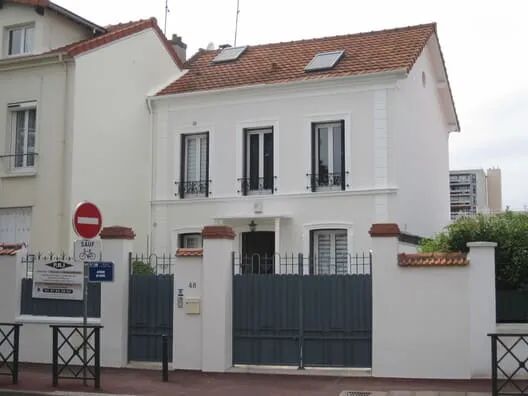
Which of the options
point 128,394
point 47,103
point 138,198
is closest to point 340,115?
point 138,198

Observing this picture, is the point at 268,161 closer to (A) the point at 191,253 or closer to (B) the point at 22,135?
(B) the point at 22,135

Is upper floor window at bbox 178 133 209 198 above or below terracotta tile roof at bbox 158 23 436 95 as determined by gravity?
below

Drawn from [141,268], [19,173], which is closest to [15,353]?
[141,268]

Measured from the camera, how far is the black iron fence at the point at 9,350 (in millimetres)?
11930

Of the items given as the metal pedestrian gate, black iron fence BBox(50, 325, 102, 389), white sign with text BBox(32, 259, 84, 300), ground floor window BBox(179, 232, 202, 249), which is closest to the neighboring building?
ground floor window BBox(179, 232, 202, 249)

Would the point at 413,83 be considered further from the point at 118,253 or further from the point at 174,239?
the point at 118,253

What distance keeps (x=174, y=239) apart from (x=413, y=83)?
26.4 ft

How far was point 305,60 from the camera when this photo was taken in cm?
2102

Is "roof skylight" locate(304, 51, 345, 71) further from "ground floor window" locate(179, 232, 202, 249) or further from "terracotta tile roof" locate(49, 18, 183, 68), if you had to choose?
"ground floor window" locate(179, 232, 202, 249)

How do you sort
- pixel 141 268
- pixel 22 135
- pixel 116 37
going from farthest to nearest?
1. pixel 116 37
2. pixel 22 135
3. pixel 141 268

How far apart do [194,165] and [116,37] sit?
414 cm

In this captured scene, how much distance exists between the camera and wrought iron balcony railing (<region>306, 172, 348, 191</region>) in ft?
62.7

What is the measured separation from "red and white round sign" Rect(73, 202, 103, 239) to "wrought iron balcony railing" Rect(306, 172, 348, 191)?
8.40 m

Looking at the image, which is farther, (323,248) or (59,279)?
(323,248)
